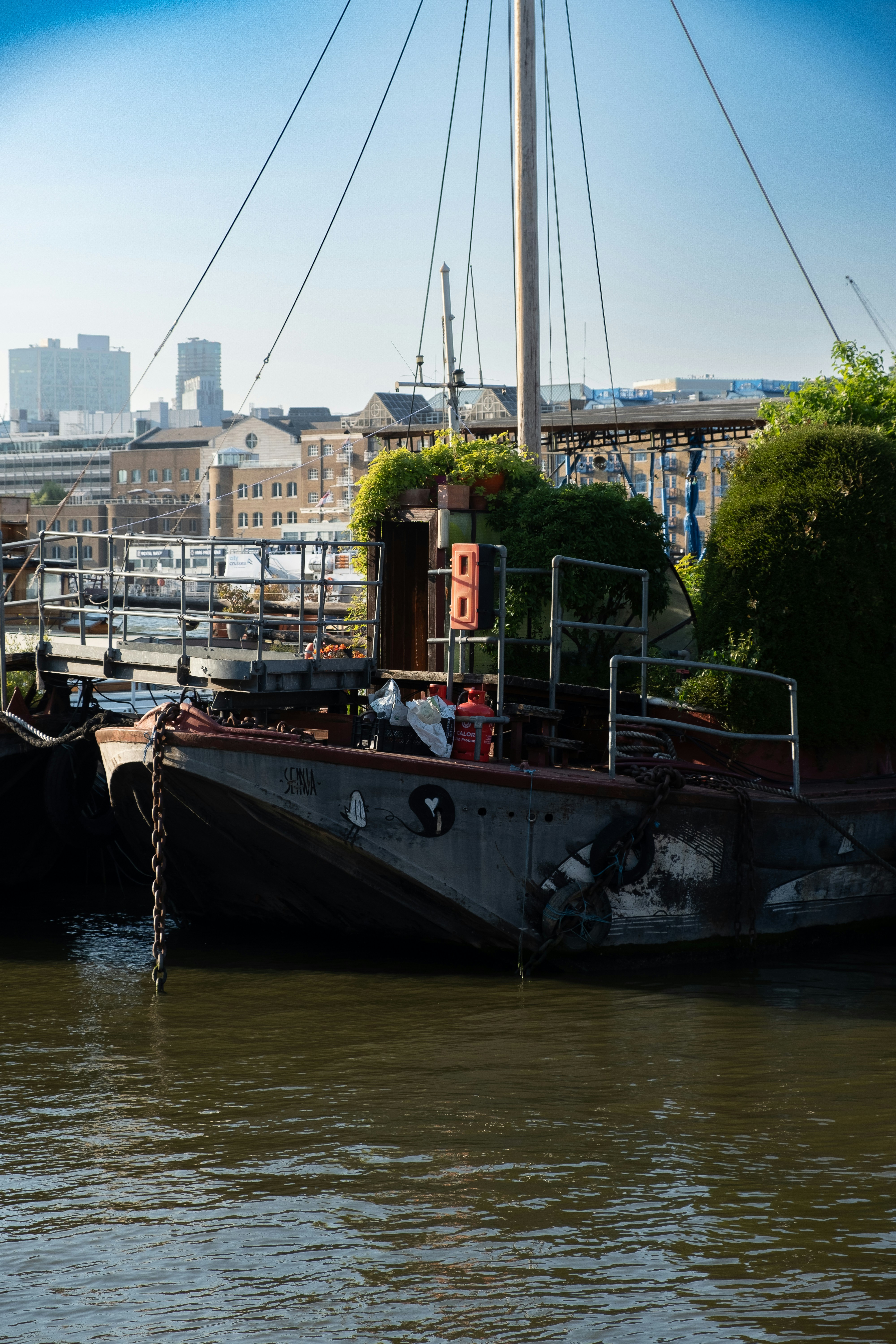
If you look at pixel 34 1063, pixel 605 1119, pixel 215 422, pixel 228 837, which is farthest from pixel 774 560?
pixel 215 422

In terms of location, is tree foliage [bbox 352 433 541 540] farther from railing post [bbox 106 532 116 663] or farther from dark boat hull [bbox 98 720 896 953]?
dark boat hull [bbox 98 720 896 953]

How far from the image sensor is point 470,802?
9789mm

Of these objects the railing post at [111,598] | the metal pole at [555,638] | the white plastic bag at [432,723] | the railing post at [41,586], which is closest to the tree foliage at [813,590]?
the metal pole at [555,638]

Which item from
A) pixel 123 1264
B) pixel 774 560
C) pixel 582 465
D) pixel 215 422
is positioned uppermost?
pixel 215 422

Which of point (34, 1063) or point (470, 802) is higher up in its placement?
point (470, 802)

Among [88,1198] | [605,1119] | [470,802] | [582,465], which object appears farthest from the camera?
[582,465]

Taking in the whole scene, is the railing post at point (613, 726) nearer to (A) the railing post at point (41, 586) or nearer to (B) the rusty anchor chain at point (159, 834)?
(B) the rusty anchor chain at point (159, 834)

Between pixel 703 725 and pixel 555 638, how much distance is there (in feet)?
6.43

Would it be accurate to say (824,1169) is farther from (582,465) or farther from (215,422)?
(215,422)

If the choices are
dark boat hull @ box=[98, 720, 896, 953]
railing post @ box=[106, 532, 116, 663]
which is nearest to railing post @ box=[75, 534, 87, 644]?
railing post @ box=[106, 532, 116, 663]

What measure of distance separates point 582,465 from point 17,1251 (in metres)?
45.5

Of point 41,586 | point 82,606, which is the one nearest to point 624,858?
point 82,606

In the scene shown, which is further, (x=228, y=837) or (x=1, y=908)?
(x=1, y=908)

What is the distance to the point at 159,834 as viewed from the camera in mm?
9648
